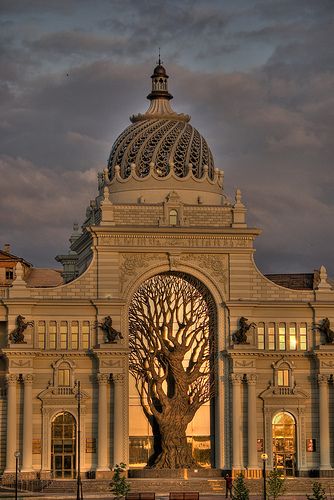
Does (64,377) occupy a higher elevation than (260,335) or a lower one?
lower

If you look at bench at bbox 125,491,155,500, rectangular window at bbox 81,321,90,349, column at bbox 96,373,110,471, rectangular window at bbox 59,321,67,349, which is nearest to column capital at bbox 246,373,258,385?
column at bbox 96,373,110,471

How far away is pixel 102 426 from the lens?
3947 inches

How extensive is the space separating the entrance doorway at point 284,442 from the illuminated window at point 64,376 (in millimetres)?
14704

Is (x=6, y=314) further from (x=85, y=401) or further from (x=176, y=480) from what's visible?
(x=176, y=480)

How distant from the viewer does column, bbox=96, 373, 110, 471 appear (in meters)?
100

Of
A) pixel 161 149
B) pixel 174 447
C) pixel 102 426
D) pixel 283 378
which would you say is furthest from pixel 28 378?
pixel 161 149

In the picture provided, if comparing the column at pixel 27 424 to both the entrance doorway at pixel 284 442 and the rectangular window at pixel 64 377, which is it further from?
the entrance doorway at pixel 284 442

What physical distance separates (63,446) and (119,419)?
14.1ft

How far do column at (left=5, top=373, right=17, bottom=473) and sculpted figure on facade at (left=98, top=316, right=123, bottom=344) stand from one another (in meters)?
6.85

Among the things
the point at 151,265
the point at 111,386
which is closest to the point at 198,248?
the point at 151,265

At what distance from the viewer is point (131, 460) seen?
103 m

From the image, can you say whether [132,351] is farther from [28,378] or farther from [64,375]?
[28,378]

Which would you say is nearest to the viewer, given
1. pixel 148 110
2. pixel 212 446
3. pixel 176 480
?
pixel 176 480

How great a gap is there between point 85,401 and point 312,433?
16.1 meters
